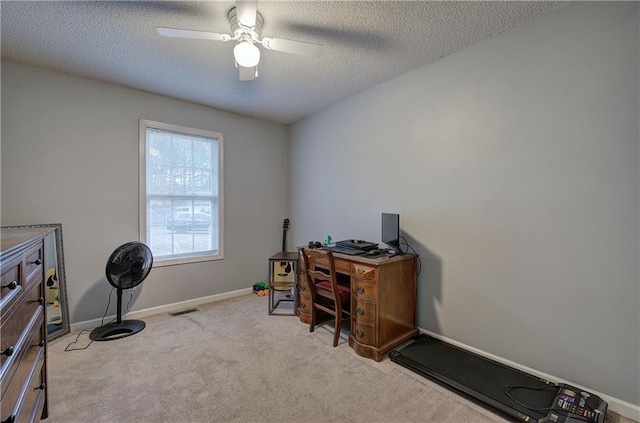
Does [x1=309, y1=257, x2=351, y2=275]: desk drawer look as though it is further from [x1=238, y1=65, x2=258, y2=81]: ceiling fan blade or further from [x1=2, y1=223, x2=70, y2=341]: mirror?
[x1=2, y1=223, x2=70, y2=341]: mirror

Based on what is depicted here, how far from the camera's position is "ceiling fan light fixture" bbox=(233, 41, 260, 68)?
5.71ft

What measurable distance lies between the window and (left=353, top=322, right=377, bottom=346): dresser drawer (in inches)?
87.3

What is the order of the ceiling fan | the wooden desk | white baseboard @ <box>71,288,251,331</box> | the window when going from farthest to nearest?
the window < white baseboard @ <box>71,288,251,331</box> < the wooden desk < the ceiling fan

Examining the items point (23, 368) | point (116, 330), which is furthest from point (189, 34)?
point (116, 330)

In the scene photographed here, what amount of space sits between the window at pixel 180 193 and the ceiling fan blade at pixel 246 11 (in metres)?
2.16

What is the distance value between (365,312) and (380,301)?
0.16 meters

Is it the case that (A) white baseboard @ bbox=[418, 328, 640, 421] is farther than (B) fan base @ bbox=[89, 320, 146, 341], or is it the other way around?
(B) fan base @ bbox=[89, 320, 146, 341]

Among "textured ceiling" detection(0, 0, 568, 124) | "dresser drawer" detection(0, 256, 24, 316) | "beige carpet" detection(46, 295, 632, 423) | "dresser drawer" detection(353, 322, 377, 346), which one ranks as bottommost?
"beige carpet" detection(46, 295, 632, 423)

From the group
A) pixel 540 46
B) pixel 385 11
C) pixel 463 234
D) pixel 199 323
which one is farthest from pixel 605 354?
pixel 199 323

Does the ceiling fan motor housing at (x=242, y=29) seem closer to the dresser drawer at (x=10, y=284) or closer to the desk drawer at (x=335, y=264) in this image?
the dresser drawer at (x=10, y=284)

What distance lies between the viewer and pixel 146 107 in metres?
3.21

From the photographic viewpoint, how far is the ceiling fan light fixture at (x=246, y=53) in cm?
174

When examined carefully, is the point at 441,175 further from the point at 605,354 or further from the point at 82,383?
the point at 82,383

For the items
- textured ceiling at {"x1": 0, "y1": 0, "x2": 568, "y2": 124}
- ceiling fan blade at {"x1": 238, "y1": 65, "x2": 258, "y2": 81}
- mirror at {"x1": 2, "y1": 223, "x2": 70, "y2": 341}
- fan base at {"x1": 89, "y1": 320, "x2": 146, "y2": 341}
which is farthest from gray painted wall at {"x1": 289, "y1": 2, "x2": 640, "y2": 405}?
mirror at {"x1": 2, "y1": 223, "x2": 70, "y2": 341}
